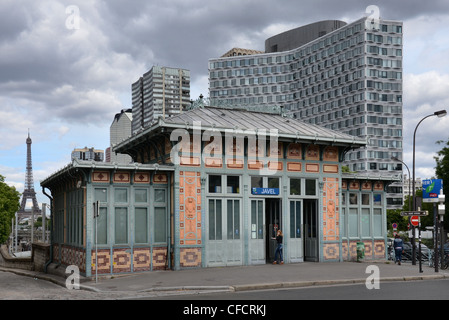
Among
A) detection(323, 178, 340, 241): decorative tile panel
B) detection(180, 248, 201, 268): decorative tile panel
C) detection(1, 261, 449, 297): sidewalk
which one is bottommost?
detection(1, 261, 449, 297): sidewalk

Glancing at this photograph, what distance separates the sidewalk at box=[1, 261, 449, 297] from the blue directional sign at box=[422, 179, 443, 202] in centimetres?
394

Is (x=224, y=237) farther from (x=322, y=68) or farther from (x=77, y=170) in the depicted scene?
(x=322, y=68)

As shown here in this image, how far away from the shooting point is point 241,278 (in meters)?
18.5

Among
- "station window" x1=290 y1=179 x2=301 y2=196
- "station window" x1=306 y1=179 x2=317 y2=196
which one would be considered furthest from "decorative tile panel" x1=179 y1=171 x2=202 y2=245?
"station window" x1=306 y1=179 x2=317 y2=196

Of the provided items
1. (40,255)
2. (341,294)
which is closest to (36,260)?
(40,255)

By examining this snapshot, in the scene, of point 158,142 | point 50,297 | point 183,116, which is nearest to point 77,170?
point 158,142

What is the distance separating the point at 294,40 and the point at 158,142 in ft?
416

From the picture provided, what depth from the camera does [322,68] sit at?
130 meters

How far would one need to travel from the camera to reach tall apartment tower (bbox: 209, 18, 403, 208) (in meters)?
118

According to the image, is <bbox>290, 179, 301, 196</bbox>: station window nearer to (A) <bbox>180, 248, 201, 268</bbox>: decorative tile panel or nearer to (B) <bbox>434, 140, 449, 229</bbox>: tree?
(A) <bbox>180, 248, 201, 268</bbox>: decorative tile panel

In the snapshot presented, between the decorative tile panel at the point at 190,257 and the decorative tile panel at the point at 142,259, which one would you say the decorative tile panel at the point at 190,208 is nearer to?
the decorative tile panel at the point at 190,257

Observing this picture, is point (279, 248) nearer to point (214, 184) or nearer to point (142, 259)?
point (214, 184)

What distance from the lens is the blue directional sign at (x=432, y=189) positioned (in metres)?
24.5

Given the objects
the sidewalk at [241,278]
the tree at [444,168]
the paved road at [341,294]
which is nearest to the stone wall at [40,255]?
the sidewalk at [241,278]
